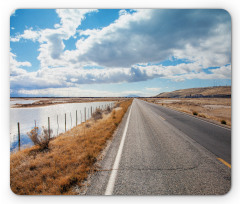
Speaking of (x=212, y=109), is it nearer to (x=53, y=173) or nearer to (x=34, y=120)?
(x=53, y=173)

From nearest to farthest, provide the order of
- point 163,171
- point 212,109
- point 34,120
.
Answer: point 163,171, point 34,120, point 212,109

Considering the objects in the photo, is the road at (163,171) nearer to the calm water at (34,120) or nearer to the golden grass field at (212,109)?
the golden grass field at (212,109)

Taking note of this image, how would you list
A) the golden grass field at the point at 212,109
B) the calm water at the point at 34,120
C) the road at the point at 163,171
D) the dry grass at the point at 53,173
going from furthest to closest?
the golden grass field at the point at 212,109
the calm water at the point at 34,120
the dry grass at the point at 53,173
the road at the point at 163,171

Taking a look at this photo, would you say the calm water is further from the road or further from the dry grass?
the road

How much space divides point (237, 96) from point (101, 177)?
463cm

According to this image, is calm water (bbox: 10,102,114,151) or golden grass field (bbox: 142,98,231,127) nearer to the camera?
calm water (bbox: 10,102,114,151)

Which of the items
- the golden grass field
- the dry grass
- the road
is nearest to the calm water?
the dry grass

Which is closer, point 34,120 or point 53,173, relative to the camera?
point 53,173

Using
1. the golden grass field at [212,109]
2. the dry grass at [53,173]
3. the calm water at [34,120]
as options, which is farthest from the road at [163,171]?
the calm water at [34,120]

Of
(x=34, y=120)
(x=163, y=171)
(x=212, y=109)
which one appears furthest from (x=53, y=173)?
(x=212, y=109)

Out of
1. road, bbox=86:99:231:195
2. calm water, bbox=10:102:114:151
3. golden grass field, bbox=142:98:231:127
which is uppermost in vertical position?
road, bbox=86:99:231:195
